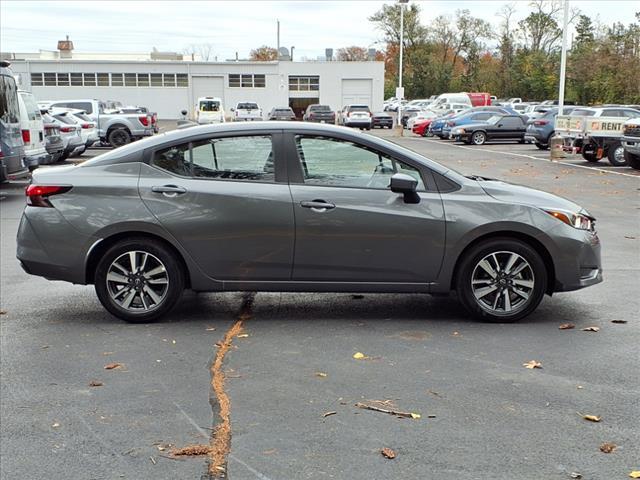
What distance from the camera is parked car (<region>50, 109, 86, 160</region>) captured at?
2219 centimetres

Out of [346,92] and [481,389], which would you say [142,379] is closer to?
[481,389]

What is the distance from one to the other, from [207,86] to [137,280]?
6055 cm

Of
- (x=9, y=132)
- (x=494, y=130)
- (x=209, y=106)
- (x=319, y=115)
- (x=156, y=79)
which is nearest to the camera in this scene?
(x=9, y=132)

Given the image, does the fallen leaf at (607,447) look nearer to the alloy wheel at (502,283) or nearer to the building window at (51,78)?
the alloy wheel at (502,283)

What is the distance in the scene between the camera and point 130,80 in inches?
2542

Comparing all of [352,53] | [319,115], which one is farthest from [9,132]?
[352,53]

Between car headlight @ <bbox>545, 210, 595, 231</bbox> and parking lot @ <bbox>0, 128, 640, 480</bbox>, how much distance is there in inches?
31.4

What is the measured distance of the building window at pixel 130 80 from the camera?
211ft

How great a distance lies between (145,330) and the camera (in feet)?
20.4

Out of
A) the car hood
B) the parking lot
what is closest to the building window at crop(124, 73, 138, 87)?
the parking lot

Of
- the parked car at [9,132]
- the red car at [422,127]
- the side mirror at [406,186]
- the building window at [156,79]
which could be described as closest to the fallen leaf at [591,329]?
the side mirror at [406,186]

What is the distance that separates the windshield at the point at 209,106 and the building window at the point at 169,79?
817 inches

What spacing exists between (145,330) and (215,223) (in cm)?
101

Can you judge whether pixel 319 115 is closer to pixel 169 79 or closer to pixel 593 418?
pixel 169 79
